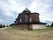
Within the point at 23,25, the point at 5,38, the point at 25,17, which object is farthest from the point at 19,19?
the point at 5,38

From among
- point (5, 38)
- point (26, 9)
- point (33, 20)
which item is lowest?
point (5, 38)

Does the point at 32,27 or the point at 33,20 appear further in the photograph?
the point at 33,20

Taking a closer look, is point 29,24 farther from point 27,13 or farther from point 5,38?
point 5,38

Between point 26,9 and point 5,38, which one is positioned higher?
point 26,9

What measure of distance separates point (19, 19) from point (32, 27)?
6.48 meters

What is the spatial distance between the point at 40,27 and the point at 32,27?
8.04 feet

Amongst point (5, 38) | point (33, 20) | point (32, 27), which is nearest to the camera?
point (5, 38)

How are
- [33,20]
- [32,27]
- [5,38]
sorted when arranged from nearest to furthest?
[5,38]
[32,27]
[33,20]

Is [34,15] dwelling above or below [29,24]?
above

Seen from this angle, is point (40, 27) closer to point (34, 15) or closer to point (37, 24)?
point (37, 24)

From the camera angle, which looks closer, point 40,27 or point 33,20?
point 40,27

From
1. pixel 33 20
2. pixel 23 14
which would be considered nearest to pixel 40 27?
pixel 33 20

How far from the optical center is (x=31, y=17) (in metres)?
45.1

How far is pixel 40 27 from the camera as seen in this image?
4122cm
